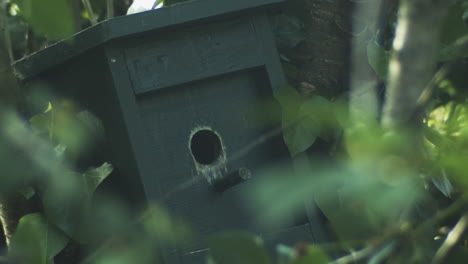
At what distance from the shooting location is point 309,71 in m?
2.32

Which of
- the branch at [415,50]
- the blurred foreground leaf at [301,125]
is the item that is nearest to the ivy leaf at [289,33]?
the blurred foreground leaf at [301,125]

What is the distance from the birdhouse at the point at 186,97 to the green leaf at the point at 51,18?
4.21 ft

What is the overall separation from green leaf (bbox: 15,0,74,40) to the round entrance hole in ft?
4.81

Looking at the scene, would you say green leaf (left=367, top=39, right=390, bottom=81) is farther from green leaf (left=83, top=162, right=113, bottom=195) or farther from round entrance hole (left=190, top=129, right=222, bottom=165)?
green leaf (left=83, top=162, right=113, bottom=195)

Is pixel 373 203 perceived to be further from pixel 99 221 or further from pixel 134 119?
pixel 134 119

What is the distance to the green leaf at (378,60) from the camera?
1.94 metres

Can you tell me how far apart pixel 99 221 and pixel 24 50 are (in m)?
2.04

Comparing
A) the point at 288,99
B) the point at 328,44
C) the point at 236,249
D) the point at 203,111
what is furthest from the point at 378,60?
the point at 236,249

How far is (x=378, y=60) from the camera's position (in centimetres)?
195

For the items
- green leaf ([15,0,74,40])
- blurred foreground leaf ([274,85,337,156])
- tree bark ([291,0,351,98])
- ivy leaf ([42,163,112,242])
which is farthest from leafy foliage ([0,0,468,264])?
tree bark ([291,0,351,98])

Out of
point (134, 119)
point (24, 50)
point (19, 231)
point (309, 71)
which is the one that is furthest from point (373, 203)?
point (24, 50)

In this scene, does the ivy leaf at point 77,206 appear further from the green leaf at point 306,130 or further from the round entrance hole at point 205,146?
the green leaf at point 306,130

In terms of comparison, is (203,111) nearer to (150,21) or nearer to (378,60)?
(150,21)

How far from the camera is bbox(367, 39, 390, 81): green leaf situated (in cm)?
194
